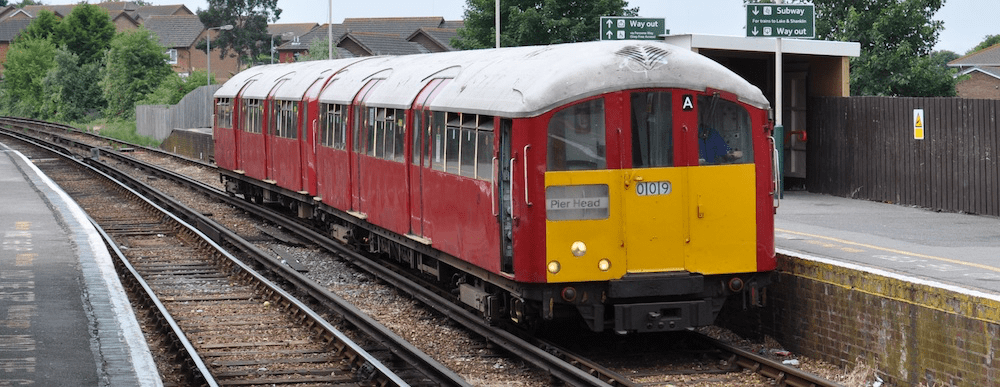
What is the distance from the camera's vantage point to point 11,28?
127 meters

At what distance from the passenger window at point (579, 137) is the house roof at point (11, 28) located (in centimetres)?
12266

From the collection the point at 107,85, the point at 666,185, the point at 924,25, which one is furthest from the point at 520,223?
the point at 107,85

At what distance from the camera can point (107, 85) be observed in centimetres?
7244

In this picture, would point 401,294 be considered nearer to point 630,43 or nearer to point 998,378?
point 630,43

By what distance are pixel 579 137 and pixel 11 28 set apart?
418ft

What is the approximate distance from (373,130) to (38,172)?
71.4ft

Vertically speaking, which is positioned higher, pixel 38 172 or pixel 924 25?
pixel 924 25

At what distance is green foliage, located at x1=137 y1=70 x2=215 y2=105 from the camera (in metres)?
67.2

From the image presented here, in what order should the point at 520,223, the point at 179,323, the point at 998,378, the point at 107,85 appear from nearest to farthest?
the point at 998,378, the point at 520,223, the point at 179,323, the point at 107,85

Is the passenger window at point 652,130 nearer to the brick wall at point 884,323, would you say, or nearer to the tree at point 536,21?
the brick wall at point 884,323

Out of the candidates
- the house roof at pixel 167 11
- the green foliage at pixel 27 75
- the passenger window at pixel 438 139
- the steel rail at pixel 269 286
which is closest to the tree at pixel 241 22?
the green foliage at pixel 27 75

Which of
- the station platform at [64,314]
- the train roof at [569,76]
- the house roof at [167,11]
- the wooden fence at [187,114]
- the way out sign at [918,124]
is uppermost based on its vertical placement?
the house roof at [167,11]

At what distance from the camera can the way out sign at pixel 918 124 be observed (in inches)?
728

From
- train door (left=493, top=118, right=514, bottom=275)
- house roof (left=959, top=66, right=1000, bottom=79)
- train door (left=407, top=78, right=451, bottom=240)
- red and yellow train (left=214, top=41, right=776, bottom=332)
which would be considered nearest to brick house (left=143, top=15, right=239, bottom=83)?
house roof (left=959, top=66, right=1000, bottom=79)
